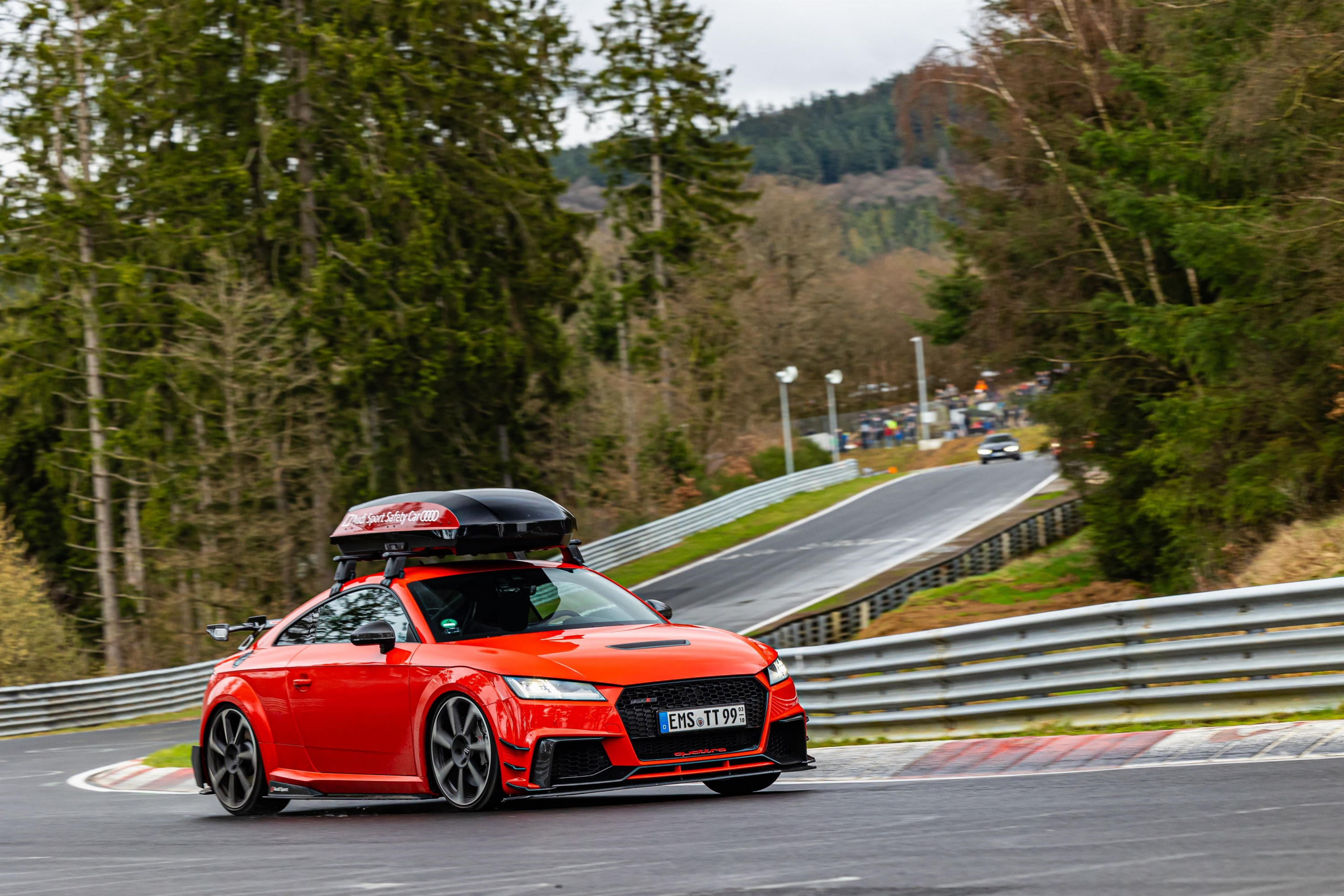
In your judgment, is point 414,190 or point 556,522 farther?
point 414,190

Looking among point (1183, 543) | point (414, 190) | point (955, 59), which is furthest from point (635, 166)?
point (1183, 543)

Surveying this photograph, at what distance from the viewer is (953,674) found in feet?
37.8

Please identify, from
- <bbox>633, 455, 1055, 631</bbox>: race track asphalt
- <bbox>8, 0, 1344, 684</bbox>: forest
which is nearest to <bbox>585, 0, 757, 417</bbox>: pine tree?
<bbox>8, 0, 1344, 684</bbox>: forest

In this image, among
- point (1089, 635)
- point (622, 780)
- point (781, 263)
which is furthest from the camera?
point (781, 263)

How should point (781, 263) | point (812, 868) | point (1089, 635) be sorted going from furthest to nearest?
point (781, 263)
point (1089, 635)
point (812, 868)

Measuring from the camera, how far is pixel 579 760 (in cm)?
800

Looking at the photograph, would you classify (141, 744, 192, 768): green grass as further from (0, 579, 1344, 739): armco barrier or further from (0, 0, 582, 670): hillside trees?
(0, 0, 582, 670): hillside trees

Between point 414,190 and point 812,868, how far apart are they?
34.5 metres

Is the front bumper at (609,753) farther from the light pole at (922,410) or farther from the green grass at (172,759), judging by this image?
the light pole at (922,410)

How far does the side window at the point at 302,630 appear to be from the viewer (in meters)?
10.0

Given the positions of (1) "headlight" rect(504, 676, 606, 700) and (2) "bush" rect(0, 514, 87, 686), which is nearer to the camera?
(1) "headlight" rect(504, 676, 606, 700)

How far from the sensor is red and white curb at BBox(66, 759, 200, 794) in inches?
571

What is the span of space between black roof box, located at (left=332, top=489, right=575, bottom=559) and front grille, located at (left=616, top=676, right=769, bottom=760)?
1650mm

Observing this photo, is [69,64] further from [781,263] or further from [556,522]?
[781,263]
